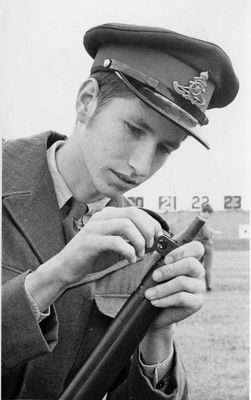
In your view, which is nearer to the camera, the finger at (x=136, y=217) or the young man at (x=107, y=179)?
the finger at (x=136, y=217)

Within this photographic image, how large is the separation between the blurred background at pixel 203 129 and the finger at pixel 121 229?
6.9 inches

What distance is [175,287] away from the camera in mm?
693

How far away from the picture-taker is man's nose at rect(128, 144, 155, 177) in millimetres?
760

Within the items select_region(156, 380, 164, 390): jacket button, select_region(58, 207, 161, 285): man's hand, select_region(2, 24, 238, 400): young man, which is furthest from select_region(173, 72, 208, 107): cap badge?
select_region(156, 380, 164, 390): jacket button

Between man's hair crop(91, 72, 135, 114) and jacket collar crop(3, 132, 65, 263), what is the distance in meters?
0.09

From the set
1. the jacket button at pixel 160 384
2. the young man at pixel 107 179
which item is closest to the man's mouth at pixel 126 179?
the young man at pixel 107 179

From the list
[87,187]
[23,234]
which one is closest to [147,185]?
[87,187]

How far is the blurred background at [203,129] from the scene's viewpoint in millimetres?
A: 844

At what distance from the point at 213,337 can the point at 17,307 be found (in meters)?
0.40

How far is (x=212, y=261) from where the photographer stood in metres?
0.82

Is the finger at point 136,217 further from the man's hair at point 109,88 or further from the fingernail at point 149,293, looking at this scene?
the man's hair at point 109,88

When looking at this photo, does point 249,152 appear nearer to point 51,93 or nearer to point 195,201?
point 195,201

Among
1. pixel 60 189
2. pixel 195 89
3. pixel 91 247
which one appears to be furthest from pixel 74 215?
pixel 195 89

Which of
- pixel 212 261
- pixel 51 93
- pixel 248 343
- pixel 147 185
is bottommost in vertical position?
pixel 248 343
